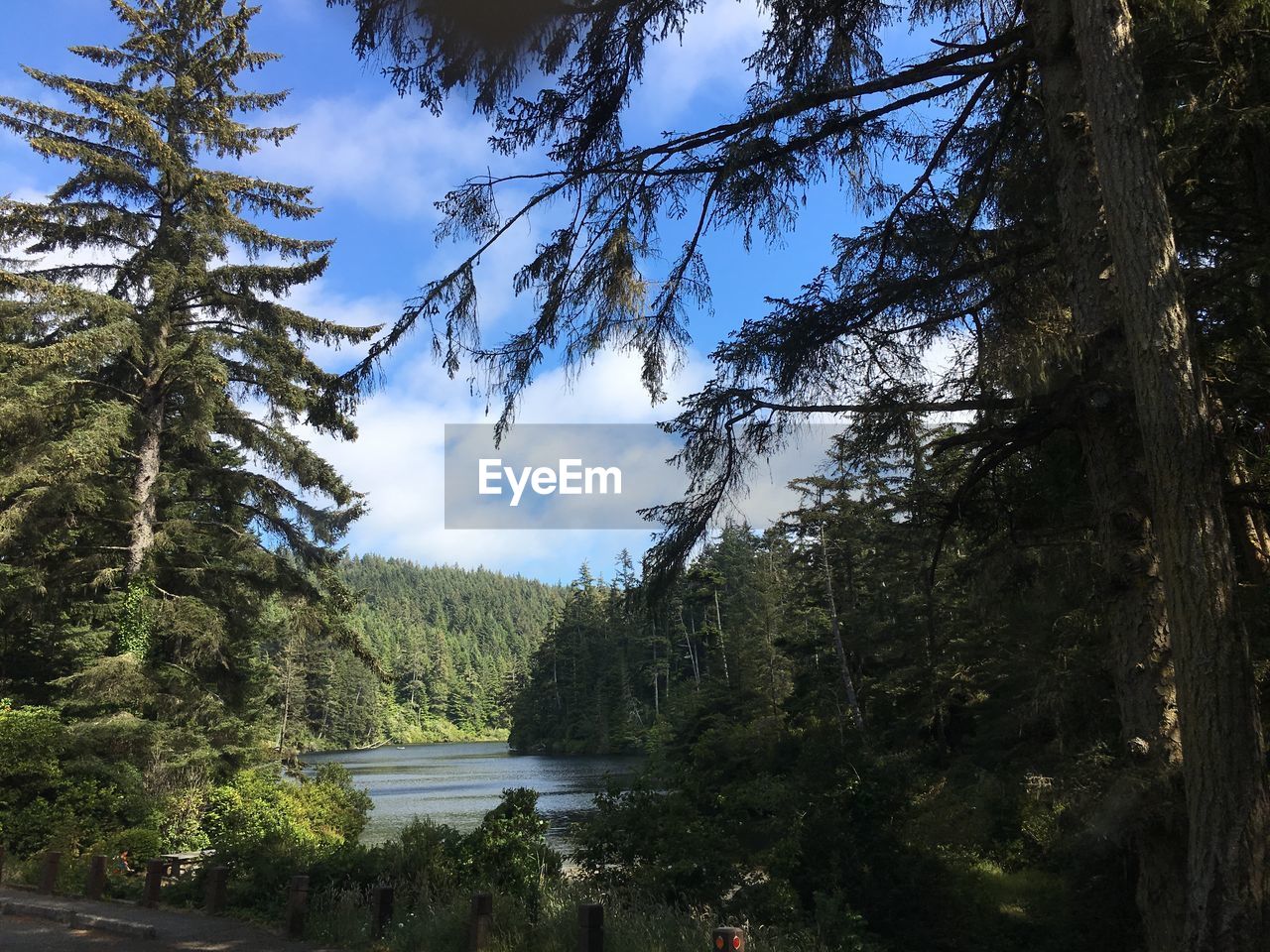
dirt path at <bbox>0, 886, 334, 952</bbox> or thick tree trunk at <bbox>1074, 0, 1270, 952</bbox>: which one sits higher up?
thick tree trunk at <bbox>1074, 0, 1270, 952</bbox>

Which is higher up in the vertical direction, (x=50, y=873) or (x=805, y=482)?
(x=805, y=482)

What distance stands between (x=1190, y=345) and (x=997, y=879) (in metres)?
13.5

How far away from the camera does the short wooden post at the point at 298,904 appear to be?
345 inches

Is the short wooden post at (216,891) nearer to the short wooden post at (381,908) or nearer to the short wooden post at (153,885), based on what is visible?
the short wooden post at (153,885)

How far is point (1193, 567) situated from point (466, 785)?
152 ft

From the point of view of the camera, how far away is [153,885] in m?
10.8

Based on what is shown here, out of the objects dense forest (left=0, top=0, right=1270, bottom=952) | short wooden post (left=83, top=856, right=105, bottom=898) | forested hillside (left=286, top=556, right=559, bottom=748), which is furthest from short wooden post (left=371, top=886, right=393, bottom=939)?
forested hillside (left=286, top=556, right=559, bottom=748)

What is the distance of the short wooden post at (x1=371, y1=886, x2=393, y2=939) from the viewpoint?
8.34 meters

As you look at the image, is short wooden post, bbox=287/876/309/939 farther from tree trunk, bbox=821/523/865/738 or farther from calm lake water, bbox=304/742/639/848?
tree trunk, bbox=821/523/865/738

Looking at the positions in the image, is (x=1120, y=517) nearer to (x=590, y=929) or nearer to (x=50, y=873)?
(x=590, y=929)

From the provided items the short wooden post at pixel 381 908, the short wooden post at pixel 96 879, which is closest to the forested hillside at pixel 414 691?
the short wooden post at pixel 96 879

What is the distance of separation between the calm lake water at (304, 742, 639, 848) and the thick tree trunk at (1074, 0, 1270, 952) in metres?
9.74

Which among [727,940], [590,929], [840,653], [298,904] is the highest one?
[840,653]

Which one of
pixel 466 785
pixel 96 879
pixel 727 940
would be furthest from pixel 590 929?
pixel 466 785
